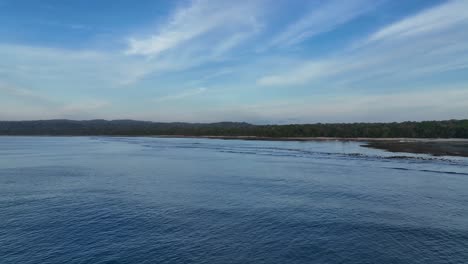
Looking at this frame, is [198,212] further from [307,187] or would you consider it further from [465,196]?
[465,196]

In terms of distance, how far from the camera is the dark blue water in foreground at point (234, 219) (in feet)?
62.2

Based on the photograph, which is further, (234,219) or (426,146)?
A: (426,146)

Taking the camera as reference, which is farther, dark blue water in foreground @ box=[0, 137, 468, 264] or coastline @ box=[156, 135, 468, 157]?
coastline @ box=[156, 135, 468, 157]

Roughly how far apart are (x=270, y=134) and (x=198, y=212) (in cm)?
14056

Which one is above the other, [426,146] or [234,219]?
[426,146]

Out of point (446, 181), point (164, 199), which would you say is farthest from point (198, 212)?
point (446, 181)

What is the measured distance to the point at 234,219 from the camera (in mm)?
25297

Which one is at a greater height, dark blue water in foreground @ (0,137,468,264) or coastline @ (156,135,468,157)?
coastline @ (156,135,468,157)

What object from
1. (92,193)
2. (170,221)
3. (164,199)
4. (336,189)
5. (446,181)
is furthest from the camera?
(446,181)

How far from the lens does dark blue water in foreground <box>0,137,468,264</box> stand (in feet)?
62.2

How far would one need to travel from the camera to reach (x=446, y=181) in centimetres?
4103

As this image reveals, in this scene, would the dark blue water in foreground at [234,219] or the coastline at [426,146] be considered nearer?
the dark blue water in foreground at [234,219]

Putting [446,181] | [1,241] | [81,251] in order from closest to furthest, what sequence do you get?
[81,251]
[1,241]
[446,181]

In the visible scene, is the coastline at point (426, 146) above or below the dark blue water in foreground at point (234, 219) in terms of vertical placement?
above
